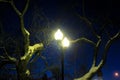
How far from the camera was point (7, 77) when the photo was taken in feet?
82.9

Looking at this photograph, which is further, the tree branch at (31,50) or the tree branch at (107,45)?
the tree branch at (31,50)

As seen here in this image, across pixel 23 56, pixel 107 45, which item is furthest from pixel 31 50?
pixel 107 45

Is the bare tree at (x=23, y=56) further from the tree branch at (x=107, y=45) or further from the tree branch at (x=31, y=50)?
the tree branch at (x=107, y=45)

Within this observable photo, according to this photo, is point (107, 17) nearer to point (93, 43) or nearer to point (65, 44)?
point (93, 43)

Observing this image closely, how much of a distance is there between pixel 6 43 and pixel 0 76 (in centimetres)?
438

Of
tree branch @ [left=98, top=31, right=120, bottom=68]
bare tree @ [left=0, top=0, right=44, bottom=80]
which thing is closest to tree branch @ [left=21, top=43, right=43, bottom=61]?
bare tree @ [left=0, top=0, right=44, bottom=80]

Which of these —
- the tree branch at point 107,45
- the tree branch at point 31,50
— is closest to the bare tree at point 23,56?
the tree branch at point 31,50

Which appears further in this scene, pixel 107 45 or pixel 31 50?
pixel 31 50

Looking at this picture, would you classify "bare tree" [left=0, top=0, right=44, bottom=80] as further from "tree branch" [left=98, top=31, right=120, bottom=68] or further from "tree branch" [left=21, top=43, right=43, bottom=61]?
"tree branch" [left=98, top=31, right=120, bottom=68]

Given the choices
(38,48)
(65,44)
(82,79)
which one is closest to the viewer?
(65,44)

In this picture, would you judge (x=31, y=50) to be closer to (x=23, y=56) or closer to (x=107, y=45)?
(x=23, y=56)

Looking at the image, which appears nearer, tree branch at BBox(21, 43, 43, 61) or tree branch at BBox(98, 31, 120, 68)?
tree branch at BBox(98, 31, 120, 68)

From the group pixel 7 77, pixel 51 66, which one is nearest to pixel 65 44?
pixel 51 66

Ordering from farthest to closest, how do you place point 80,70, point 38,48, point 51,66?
1. point 80,70
2. point 51,66
3. point 38,48
